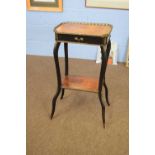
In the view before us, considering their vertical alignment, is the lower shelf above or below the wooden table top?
below

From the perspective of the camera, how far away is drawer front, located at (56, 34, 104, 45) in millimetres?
1826

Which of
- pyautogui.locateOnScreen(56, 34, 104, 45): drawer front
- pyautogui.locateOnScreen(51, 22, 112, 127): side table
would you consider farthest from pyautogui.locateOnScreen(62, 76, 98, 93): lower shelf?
pyautogui.locateOnScreen(56, 34, 104, 45): drawer front

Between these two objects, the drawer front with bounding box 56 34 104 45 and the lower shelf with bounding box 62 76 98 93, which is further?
the lower shelf with bounding box 62 76 98 93

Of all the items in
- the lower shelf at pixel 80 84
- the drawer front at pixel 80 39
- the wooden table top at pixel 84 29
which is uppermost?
the wooden table top at pixel 84 29

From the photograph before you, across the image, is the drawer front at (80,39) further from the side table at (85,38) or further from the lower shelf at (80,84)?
the lower shelf at (80,84)

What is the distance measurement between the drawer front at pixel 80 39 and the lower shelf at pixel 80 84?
1.42ft

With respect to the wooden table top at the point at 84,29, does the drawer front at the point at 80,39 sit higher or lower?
lower

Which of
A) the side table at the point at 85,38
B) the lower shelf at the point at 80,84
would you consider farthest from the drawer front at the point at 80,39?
the lower shelf at the point at 80,84

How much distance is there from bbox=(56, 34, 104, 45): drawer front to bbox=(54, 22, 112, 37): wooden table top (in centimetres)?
3

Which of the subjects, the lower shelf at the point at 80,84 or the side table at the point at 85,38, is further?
the lower shelf at the point at 80,84

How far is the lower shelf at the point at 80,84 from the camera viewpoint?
2083 mm

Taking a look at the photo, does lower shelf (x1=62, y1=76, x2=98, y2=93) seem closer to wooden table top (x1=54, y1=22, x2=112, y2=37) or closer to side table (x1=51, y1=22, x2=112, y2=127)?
side table (x1=51, y1=22, x2=112, y2=127)

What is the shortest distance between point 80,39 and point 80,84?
46 cm
